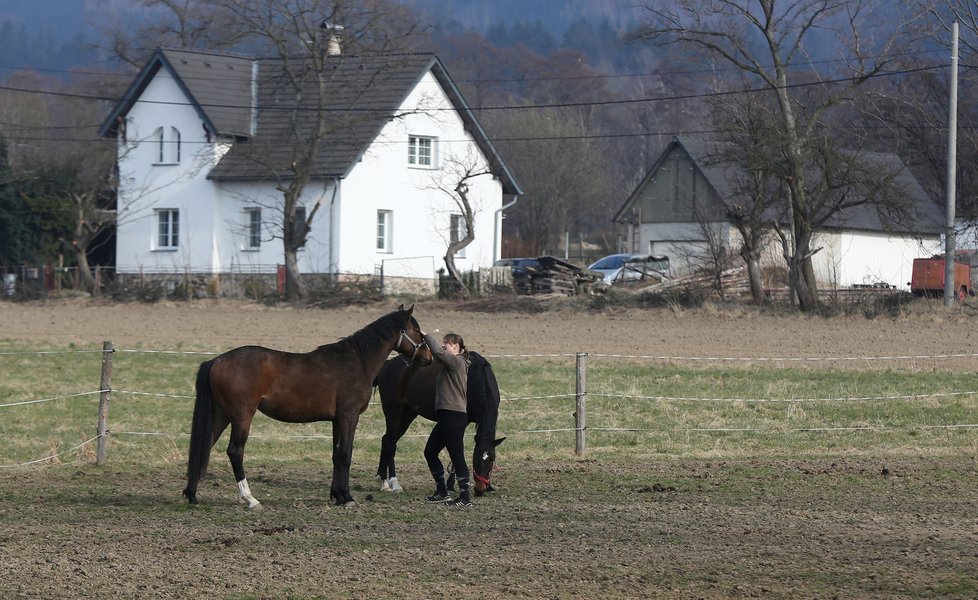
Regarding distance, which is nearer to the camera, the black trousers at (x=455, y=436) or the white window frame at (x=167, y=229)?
the black trousers at (x=455, y=436)

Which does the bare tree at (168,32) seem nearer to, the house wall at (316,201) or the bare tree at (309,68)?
the house wall at (316,201)

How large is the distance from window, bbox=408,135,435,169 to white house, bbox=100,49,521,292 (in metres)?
0.05

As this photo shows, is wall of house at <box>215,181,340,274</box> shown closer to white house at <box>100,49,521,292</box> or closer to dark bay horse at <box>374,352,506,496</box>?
white house at <box>100,49,521,292</box>

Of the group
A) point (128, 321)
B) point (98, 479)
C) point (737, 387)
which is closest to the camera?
point (98, 479)

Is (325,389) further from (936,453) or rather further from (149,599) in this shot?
(936,453)

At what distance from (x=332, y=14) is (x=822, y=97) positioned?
1643 cm

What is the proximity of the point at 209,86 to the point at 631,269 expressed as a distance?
17171mm

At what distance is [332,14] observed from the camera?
4209 cm

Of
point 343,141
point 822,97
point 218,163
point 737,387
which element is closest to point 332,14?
point 343,141

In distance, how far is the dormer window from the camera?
47.2 meters

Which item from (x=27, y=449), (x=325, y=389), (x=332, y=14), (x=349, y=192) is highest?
(x=332, y=14)

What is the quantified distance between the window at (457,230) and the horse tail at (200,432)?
3546 centimetres

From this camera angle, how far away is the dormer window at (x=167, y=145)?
47.2m

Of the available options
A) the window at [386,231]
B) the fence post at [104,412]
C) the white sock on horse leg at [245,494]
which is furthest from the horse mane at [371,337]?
the window at [386,231]
